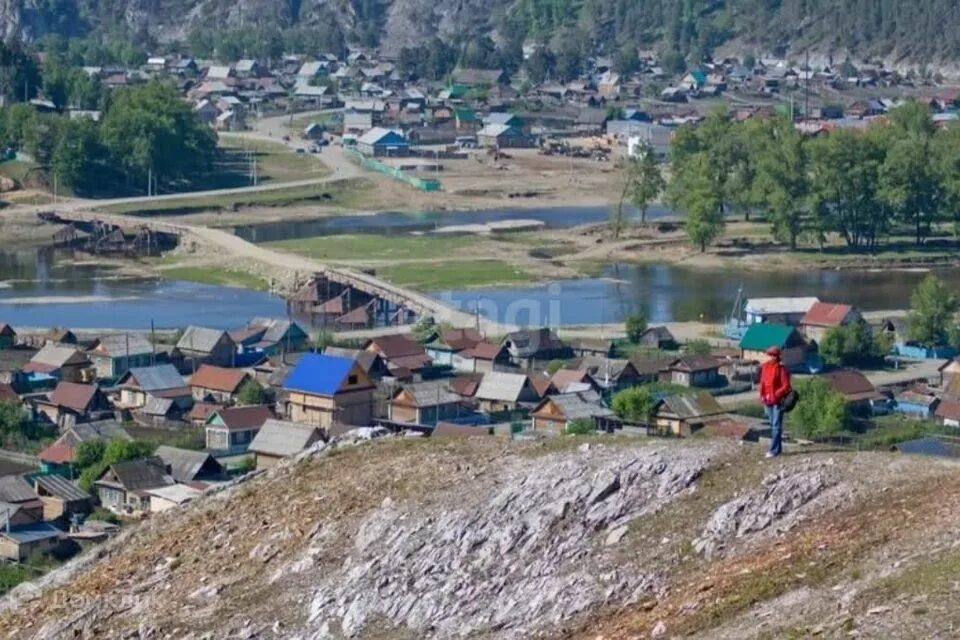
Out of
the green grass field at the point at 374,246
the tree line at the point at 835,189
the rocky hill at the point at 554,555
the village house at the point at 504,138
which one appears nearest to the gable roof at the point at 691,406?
the rocky hill at the point at 554,555

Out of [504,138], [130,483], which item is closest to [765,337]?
[130,483]

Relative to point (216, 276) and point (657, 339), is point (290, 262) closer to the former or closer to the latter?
point (216, 276)

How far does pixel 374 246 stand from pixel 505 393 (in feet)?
45.7

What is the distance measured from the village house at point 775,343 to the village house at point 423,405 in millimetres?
4522

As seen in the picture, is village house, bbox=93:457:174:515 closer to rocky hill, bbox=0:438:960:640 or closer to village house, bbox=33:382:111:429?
village house, bbox=33:382:111:429

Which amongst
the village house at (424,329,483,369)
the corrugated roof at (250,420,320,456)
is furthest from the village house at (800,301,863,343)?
the corrugated roof at (250,420,320,456)

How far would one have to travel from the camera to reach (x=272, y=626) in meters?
7.44

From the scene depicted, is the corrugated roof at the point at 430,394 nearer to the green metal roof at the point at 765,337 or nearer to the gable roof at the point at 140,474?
the gable roof at the point at 140,474

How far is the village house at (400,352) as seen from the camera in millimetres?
22469

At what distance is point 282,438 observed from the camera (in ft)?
56.6

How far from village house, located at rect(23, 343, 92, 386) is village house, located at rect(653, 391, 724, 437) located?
705 centimetres

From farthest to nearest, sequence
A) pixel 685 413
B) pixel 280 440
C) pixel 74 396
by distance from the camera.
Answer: pixel 74 396 → pixel 685 413 → pixel 280 440

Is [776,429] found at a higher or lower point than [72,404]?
higher

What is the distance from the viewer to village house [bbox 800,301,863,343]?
2553cm
